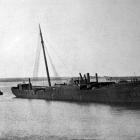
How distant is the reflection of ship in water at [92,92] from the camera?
3728 cm

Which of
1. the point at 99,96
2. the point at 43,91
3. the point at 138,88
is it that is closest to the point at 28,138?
the point at 138,88

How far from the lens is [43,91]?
52.8 metres

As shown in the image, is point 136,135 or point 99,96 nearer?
point 136,135

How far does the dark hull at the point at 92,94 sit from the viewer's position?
37.2 meters

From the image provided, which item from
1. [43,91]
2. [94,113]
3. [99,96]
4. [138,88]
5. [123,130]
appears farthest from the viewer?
[43,91]

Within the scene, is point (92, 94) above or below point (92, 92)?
below

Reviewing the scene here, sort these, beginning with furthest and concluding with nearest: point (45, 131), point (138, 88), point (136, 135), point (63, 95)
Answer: point (63, 95) < point (138, 88) < point (45, 131) < point (136, 135)

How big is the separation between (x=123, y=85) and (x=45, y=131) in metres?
18.2

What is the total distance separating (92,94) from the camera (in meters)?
42.5

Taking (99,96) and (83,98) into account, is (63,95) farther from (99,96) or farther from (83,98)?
(99,96)

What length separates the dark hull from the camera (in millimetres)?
37156

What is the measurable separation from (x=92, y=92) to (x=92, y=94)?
319mm

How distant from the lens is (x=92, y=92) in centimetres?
4244

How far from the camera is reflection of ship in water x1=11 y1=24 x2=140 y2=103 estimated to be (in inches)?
1468
